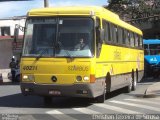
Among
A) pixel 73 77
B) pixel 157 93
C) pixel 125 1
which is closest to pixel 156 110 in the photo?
pixel 73 77

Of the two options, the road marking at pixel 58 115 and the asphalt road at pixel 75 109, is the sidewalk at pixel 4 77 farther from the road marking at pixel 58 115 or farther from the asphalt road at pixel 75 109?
the road marking at pixel 58 115

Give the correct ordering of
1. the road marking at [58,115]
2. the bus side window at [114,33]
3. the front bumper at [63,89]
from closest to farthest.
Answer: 1. the road marking at [58,115]
2. the front bumper at [63,89]
3. the bus side window at [114,33]

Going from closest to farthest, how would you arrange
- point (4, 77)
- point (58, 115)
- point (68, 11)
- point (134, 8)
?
point (58, 115)
point (68, 11)
point (4, 77)
point (134, 8)

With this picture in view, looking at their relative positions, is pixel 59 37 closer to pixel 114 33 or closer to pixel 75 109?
pixel 75 109

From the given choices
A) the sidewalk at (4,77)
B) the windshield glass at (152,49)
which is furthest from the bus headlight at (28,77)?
the windshield glass at (152,49)

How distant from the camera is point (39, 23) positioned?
1748 centimetres

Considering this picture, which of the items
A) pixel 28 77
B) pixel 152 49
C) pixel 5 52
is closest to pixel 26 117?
pixel 28 77

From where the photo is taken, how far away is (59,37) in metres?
17.2

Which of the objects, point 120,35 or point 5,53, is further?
point 5,53

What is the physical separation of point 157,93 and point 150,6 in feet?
141

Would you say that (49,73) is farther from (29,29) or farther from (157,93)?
(157,93)

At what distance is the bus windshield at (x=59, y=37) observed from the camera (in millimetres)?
16938

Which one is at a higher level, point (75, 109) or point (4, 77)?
point (75, 109)

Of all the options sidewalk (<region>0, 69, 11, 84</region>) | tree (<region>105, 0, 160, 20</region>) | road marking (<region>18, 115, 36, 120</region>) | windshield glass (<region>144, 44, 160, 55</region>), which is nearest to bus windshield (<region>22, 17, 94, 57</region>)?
road marking (<region>18, 115, 36, 120</region>)
